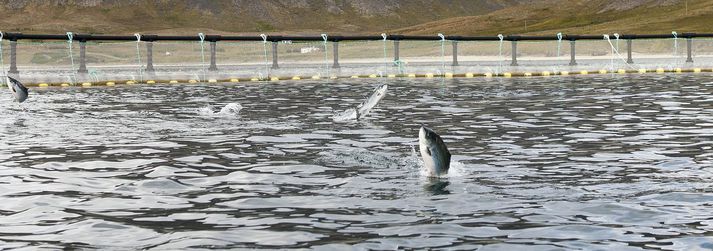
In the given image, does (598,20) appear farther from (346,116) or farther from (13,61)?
(346,116)

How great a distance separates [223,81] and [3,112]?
1814cm

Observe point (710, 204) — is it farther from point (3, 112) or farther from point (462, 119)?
point (3, 112)

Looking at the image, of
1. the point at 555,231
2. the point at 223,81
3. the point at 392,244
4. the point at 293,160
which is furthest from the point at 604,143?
the point at 223,81

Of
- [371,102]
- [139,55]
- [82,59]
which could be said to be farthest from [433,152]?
[139,55]

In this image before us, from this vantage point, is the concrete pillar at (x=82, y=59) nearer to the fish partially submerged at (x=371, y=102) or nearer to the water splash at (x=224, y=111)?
the water splash at (x=224, y=111)

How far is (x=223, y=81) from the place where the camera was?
43219 millimetres

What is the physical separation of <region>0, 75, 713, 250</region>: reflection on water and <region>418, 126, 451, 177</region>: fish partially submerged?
19cm

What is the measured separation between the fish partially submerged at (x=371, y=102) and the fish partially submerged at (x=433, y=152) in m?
6.89

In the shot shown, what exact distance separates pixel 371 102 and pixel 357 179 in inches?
324

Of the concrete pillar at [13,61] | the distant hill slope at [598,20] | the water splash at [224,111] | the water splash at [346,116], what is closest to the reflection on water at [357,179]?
the water splash at [224,111]

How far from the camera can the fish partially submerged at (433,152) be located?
39.6ft

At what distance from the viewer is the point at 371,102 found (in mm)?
21703

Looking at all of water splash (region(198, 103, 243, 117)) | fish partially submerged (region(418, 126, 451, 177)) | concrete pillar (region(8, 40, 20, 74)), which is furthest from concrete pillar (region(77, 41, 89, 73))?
fish partially submerged (region(418, 126, 451, 177))

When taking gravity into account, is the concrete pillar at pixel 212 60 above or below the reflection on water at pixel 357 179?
above
